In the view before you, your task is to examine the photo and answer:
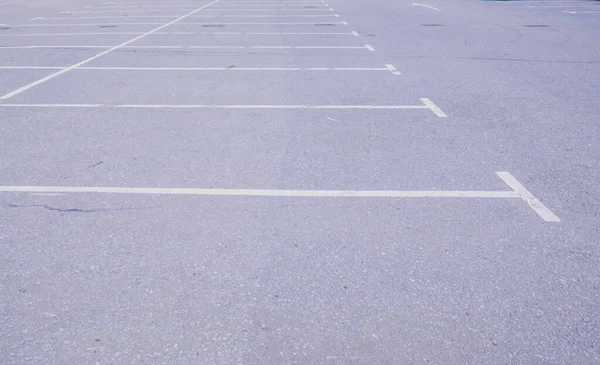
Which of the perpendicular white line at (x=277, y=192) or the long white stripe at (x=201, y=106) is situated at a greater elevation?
the long white stripe at (x=201, y=106)

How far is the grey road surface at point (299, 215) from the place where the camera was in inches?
126

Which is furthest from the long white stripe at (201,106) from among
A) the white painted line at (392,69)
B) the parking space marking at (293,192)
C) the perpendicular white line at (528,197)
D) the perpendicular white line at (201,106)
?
the parking space marking at (293,192)

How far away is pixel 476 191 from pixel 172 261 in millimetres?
2876

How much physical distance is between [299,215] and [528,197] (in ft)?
7.01

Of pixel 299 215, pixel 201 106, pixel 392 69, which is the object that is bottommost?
pixel 299 215

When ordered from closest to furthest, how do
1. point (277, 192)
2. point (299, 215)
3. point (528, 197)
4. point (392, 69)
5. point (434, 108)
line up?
point (299, 215) < point (528, 197) < point (277, 192) < point (434, 108) < point (392, 69)

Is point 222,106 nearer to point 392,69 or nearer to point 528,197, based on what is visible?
point 392,69

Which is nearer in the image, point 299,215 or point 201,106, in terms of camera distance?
point 299,215

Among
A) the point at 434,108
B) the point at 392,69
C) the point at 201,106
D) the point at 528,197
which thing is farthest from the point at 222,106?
the point at 528,197

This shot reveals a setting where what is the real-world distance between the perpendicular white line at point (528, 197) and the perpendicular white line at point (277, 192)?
0.33 feet

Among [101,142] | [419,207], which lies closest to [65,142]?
[101,142]

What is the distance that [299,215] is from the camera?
15.1 ft

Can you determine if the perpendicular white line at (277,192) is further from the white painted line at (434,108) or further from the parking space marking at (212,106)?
the parking space marking at (212,106)

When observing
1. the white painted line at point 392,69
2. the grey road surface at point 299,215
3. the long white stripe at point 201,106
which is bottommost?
the grey road surface at point 299,215
